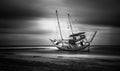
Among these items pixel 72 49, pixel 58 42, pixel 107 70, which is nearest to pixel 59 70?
pixel 107 70

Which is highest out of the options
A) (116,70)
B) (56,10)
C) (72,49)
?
(56,10)

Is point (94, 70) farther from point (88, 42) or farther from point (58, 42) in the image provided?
point (58, 42)

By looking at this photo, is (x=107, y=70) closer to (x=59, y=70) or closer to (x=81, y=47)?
(x=59, y=70)

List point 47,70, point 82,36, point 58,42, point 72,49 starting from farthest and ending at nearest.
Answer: point 58,42
point 72,49
point 82,36
point 47,70

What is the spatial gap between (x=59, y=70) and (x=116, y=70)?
9.84 m

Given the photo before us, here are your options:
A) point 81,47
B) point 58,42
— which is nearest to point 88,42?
point 81,47

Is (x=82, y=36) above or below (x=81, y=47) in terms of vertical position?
above

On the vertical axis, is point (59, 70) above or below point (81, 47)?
above

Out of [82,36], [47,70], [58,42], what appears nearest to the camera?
[47,70]

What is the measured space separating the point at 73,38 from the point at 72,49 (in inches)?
310

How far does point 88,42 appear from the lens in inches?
3142

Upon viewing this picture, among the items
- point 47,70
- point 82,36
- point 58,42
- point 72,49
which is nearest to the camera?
point 47,70

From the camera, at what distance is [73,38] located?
77.4 metres

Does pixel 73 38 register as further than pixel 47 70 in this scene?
Yes
